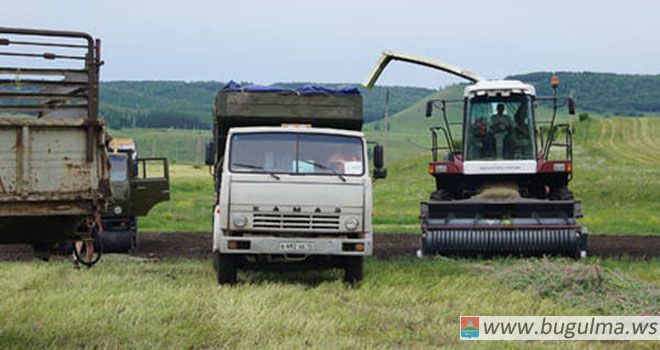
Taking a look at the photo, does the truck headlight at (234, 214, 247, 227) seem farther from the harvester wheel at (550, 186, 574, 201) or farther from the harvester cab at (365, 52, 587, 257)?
the harvester wheel at (550, 186, 574, 201)

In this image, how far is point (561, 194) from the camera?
67.6ft

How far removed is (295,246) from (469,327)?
4153 mm

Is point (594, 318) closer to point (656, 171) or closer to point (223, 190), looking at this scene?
point (223, 190)

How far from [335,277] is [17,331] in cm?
701

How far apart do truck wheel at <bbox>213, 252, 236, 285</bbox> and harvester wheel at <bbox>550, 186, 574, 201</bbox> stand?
8107 millimetres

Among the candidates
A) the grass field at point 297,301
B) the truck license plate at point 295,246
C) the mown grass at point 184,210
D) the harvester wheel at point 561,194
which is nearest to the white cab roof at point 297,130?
the truck license plate at point 295,246

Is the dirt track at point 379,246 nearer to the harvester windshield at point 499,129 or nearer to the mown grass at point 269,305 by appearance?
the harvester windshield at point 499,129

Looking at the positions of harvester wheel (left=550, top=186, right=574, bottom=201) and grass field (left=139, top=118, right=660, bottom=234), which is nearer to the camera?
harvester wheel (left=550, top=186, right=574, bottom=201)

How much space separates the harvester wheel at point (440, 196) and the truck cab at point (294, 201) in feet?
20.0

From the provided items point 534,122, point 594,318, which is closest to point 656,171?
point 534,122

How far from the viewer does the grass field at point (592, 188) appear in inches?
1383

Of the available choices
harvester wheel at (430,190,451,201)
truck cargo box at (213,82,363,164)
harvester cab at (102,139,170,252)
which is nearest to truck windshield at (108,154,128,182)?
harvester cab at (102,139,170,252)

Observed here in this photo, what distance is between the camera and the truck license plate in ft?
47.6

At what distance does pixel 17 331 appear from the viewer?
10484 mm
